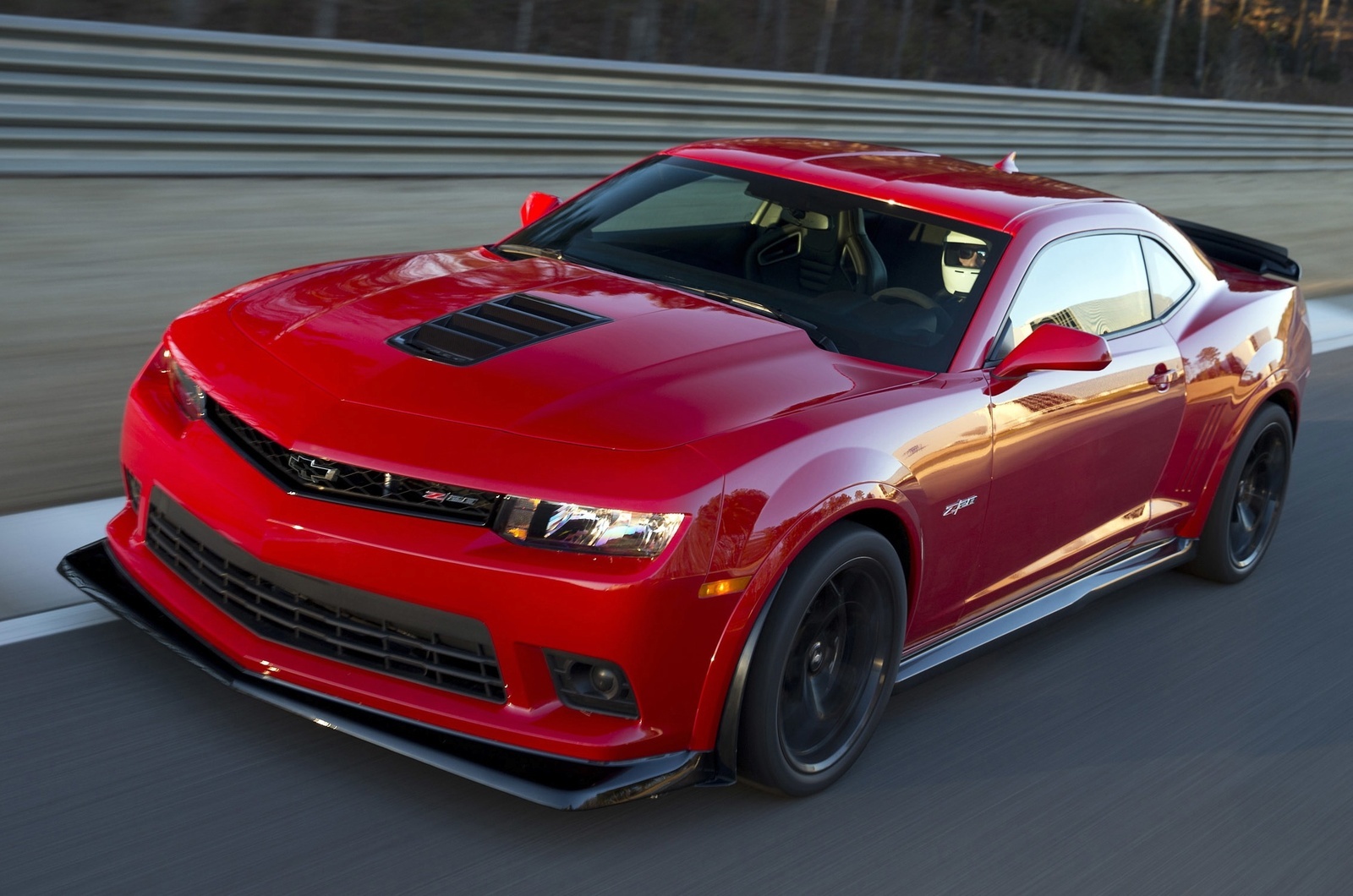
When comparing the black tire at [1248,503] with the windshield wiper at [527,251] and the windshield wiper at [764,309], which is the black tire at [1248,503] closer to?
the windshield wiper at [764,309]

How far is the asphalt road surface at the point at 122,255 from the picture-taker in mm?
5488

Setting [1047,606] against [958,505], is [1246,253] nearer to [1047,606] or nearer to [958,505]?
[1047,606]

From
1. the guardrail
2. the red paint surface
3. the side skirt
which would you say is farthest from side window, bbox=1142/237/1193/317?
the guardrail

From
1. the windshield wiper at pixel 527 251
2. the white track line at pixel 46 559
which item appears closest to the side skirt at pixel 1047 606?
the windshield wiper at pixel 527 251

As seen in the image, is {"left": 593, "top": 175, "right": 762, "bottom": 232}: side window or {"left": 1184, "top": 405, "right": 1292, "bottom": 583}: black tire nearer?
{"left": 593, "top": 175, "right": 762, "bottom": 232}: side window

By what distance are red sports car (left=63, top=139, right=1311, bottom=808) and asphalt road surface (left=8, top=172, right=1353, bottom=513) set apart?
1569 millimetres

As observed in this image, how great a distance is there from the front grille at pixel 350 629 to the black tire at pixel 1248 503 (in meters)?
3.29

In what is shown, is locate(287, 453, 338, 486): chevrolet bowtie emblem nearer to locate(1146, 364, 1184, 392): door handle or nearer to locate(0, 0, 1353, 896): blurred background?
locate(0, 0, 1353, 896): blurred background

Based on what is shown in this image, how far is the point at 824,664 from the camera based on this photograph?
12.3 feet

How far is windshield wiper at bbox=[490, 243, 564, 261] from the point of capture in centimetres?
474

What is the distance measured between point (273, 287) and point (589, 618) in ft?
5.26

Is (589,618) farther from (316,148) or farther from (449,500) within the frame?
(316,148)

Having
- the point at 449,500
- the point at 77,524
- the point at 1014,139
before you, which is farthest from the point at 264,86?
the point at 1014,139

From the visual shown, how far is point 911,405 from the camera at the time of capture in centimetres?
386
